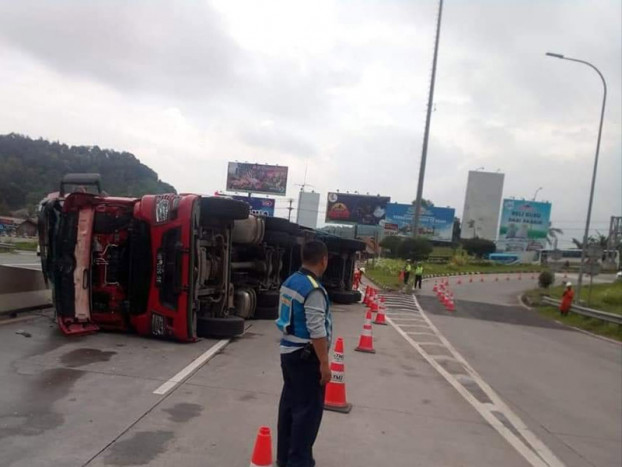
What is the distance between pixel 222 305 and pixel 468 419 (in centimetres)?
500

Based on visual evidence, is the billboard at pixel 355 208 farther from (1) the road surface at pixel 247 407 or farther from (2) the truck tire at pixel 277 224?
(1) the road surface at pixel 247 407

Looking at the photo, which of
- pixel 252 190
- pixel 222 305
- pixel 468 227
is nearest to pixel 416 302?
pixel 222 305

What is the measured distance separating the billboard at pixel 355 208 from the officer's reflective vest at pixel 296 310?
185 feet

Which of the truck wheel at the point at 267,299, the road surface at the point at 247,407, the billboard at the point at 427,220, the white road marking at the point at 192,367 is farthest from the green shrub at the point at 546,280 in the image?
the white road marking at the point at 192,367

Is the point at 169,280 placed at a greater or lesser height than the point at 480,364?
greater

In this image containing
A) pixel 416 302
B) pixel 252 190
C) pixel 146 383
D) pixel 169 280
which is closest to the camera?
pixel 146 383

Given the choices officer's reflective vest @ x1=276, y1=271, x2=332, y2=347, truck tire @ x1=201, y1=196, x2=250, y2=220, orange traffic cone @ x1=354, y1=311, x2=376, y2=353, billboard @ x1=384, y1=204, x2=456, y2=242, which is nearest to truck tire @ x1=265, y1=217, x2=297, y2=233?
truck tire @ x1=201, y1=196, x2=250, y2=220

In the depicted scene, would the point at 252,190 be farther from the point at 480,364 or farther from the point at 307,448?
the point at 307,448

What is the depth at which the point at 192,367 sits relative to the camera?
756cm

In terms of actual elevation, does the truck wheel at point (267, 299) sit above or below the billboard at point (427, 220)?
below

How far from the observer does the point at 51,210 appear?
29.5 ft

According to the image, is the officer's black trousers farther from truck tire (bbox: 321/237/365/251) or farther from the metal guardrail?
the metal guardrail

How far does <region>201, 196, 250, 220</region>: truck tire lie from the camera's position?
32.1 ft

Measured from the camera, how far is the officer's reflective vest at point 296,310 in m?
4.12
